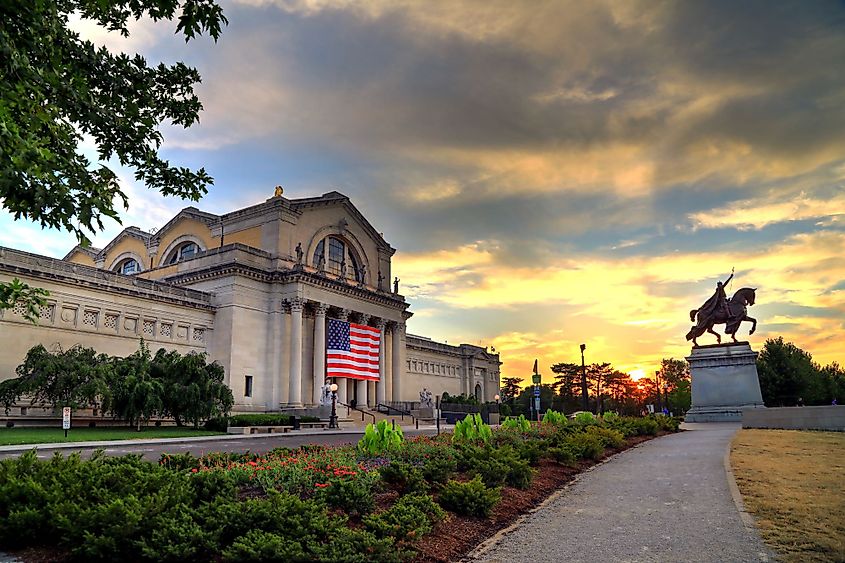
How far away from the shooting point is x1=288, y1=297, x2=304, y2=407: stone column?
46844 millimetres

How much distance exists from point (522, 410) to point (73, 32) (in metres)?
84.4

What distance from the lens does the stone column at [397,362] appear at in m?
58.9

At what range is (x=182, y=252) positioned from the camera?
55688 mm

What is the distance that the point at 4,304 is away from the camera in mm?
8688

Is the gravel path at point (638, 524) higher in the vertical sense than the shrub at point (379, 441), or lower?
lower

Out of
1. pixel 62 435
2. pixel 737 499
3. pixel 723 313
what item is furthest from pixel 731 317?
pixel 62 435

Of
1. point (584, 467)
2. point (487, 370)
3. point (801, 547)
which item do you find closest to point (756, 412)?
point (584, 467)

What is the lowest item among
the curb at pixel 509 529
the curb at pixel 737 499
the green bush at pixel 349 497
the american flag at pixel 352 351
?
the curb at pixel 509 529

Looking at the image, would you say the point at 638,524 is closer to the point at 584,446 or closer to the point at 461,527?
the point at 461,527

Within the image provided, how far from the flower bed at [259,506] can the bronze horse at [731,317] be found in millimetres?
Result: 39985

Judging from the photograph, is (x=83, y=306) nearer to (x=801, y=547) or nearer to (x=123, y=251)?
(x=123, y=251)

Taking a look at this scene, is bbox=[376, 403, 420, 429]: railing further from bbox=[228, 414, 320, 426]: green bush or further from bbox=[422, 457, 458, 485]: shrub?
bbox=[422, 457, 458, 485]: shrub

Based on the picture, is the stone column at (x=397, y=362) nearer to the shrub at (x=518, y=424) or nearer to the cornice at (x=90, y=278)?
the cornice at (x=90, y=278)

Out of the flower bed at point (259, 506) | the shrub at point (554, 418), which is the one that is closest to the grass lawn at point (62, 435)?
the flower bed at point (259, 506)
